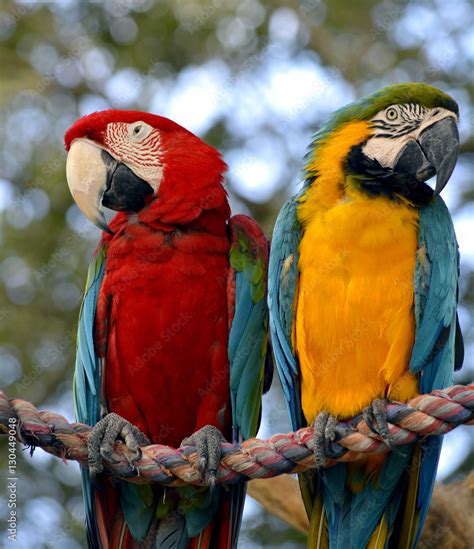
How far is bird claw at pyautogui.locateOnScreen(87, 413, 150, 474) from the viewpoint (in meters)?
2.96

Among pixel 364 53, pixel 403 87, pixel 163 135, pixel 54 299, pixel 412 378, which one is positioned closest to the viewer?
pixel 412 378

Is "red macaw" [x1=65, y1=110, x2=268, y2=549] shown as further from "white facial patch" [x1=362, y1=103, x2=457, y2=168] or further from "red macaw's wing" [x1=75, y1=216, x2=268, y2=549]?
"white facial patch" [x1=362, y1=103, x2=457, y2=168]

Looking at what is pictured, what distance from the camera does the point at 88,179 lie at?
3.66m

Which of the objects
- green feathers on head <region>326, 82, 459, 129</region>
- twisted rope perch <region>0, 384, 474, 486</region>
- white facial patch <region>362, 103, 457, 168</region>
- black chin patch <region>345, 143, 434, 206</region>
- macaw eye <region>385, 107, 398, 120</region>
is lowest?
twisted rope perch <region>0, 384, 474, 486</region>

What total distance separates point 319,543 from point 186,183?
158 cm

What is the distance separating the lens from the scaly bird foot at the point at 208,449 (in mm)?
2940

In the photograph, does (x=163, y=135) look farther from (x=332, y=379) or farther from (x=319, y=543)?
(x=319, y=543)

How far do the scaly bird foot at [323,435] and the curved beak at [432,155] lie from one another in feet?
3.27

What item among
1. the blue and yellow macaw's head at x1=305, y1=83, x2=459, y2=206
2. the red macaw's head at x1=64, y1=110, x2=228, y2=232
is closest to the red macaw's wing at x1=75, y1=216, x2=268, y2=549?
the red macaw's head at x1=64, y1=110, x2=228, y2=232

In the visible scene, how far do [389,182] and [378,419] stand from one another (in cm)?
97

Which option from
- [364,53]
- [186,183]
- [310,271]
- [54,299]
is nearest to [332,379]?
[310,271]

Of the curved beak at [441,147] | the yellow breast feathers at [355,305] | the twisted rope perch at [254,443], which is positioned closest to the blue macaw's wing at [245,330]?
the yellow breast feathers at [355,305]

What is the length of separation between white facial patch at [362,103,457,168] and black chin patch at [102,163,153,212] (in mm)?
990

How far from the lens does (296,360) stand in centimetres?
331
